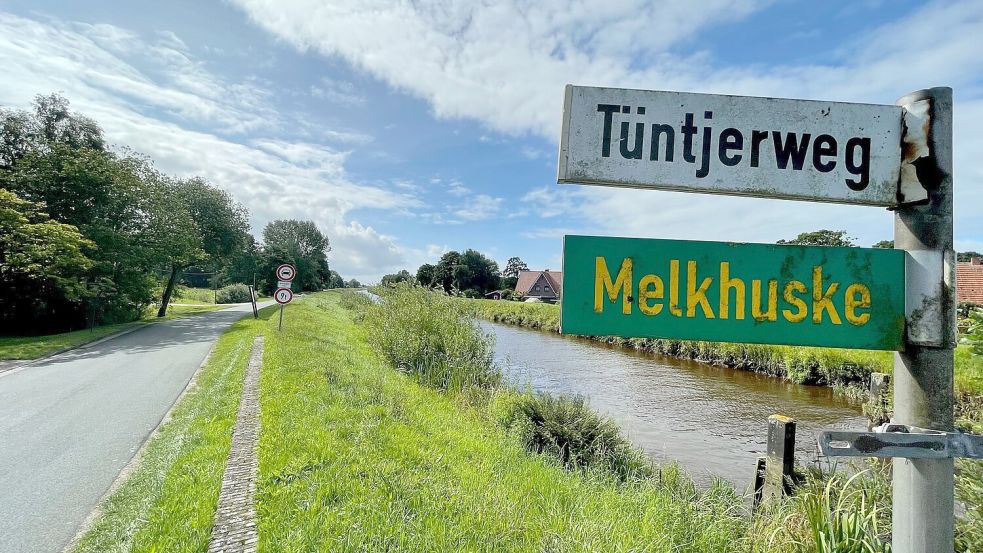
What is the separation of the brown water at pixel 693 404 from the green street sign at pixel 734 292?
5.25 meters

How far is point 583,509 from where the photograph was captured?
11.5 feet

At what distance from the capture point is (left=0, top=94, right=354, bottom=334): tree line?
15039 millimetres

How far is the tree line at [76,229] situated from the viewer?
49.3 ft

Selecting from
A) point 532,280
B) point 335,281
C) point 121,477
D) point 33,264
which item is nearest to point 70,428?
point 121,477

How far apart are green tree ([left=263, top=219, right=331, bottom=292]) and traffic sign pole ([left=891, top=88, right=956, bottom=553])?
195 ft

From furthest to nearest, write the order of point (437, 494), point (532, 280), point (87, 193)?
point (532, 280)
point (87, 193)
point (437, 494)

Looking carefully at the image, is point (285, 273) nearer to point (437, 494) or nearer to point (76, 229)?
point (76, 229)

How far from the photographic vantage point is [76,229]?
15.9 metres

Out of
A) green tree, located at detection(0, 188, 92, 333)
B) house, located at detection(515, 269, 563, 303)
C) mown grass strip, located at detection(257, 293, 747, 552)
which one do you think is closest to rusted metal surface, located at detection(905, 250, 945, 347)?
mown grass strip, located at detection(257, 293, 747, 552)

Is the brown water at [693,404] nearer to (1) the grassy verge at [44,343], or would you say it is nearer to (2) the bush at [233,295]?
(1) the grassy verge at [44,343]

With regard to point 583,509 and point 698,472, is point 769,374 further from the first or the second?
point 583,509

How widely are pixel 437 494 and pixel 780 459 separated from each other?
2870mm

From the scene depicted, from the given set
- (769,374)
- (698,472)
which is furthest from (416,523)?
(769,374)

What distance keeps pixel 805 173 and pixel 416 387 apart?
7.02 meters
